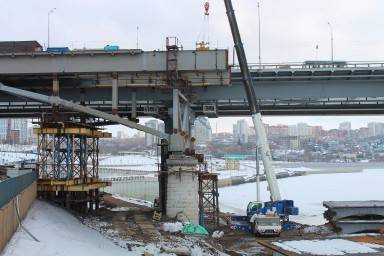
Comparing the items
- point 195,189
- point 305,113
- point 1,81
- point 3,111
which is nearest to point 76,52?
point 1,81

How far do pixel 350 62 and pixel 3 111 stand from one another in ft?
112

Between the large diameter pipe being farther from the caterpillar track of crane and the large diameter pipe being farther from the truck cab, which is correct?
the truck cab

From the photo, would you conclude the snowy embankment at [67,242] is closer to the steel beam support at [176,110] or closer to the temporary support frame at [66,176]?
the temporary support frame at [66,176]

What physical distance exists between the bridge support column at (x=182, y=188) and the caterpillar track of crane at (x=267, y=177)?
428cm

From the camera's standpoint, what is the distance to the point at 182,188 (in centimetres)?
3391

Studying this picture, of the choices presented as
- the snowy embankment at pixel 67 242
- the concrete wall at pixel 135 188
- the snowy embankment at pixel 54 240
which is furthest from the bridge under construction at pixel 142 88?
the concrete wall at pixel 135 188

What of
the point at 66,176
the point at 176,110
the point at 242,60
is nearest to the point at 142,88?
the point at 176,110

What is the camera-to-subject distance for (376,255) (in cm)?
1653

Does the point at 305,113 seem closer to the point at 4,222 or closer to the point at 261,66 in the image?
the point at 261,66

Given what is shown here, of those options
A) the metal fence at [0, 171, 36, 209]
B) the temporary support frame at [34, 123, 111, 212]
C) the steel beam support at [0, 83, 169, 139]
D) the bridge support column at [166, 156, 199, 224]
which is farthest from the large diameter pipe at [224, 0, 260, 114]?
the metal fence at [0, 171, 36, 209]

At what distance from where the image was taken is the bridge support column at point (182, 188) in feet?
110

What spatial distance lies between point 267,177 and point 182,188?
6790 millimetres

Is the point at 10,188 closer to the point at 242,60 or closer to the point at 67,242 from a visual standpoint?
the point at 67,242

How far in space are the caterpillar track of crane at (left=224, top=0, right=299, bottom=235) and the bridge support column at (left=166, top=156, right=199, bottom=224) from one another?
4276mm
